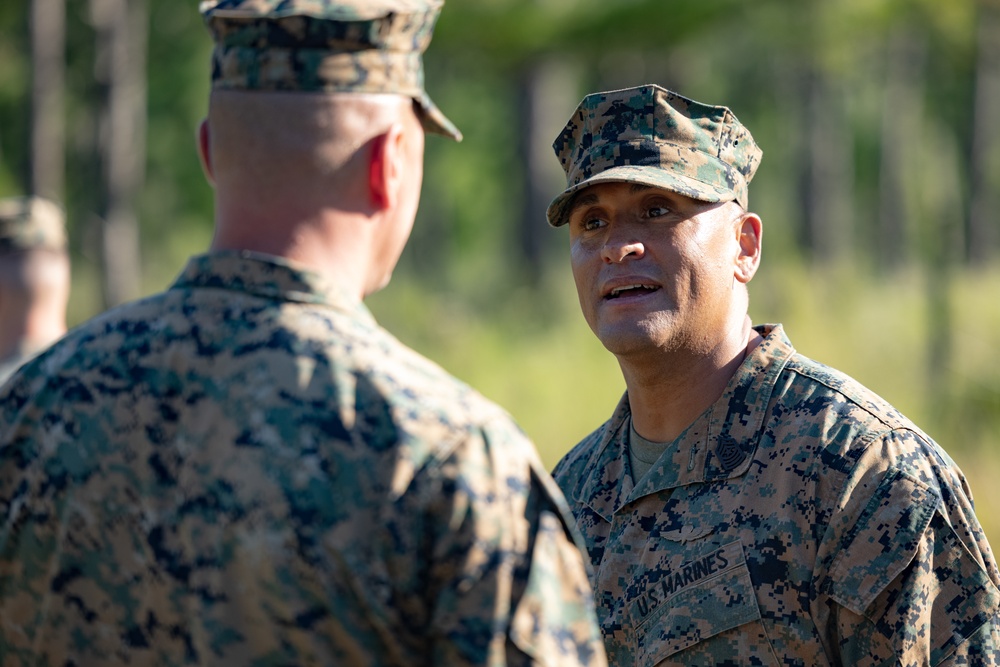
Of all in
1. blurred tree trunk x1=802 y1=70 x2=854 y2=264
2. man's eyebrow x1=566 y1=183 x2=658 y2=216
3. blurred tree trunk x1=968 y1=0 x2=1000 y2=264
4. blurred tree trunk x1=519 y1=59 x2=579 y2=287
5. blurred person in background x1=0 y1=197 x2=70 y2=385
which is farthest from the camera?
blurred tree trunk x1=802 y1=70 x2=854 y2=264

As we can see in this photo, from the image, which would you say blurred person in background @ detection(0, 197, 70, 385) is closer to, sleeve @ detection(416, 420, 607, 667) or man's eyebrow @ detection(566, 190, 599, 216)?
man's eyebrow @ detection(566, 190, 599, 216)

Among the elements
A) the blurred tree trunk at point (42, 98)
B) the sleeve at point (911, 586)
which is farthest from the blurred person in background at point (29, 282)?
the blurred tree trunk at point (42, 98)

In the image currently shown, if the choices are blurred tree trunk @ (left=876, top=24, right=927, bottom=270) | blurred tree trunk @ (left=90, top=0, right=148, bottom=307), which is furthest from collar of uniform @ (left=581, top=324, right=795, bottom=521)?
blurred tree trunk @ (left=876, top=24, right=927, bottom=270)

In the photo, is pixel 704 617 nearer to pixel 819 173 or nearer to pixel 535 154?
pixel 535 154

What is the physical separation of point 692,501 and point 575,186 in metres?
0.89

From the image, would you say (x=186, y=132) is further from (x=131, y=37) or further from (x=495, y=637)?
(x=495, y=637)

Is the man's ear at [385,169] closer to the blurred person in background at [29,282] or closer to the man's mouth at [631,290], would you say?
the man's mouth at [631,290]

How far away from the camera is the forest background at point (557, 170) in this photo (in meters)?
10.4

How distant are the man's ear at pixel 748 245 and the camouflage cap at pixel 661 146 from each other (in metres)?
0.06

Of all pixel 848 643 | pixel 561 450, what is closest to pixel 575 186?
pixel 848 643

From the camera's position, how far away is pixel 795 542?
2.78m

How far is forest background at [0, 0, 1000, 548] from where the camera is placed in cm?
1040

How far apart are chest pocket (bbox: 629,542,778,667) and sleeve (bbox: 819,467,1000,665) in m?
0.18

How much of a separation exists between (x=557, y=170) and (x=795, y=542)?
2520 cm
